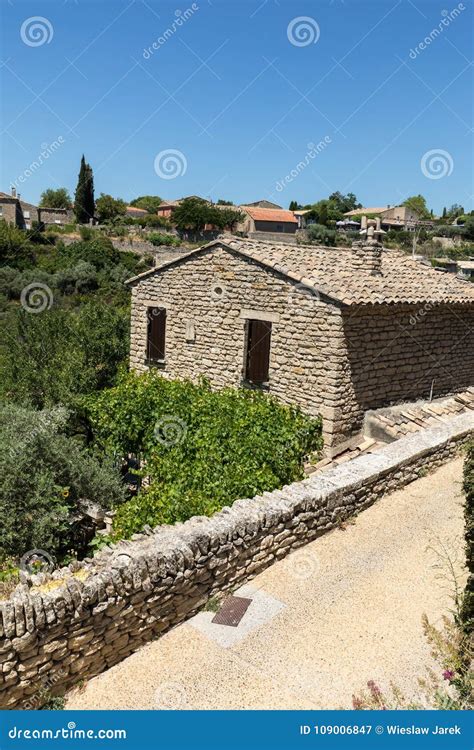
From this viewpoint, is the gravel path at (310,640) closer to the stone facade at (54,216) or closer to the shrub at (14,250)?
the shrub at (14,250)

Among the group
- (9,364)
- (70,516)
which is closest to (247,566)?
(70,516)

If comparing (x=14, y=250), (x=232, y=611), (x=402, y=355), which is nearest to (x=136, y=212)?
(x=14, y=250)

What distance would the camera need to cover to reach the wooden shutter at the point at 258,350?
1031 centimetres

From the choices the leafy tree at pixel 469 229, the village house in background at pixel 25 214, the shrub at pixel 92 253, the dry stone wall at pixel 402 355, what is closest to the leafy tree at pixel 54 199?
the village house in background at pixel 25 214

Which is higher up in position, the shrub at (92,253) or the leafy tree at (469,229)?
the leafy tree at (469,229)

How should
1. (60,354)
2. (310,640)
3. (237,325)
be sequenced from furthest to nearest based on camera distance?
(60,354), (237,325), (310,640)

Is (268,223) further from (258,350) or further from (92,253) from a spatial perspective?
(258,350)

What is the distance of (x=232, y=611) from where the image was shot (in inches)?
207

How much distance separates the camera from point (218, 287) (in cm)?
1102

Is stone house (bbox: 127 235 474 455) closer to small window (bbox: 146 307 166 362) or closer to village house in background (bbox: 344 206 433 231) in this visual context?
small window (bbox: 146 307 166 362)

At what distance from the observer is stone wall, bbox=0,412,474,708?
13.6 feet

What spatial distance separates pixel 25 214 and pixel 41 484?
6067 cm

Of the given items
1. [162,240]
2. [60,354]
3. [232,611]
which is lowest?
[232,611]

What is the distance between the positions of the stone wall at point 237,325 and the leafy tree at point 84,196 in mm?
50341
